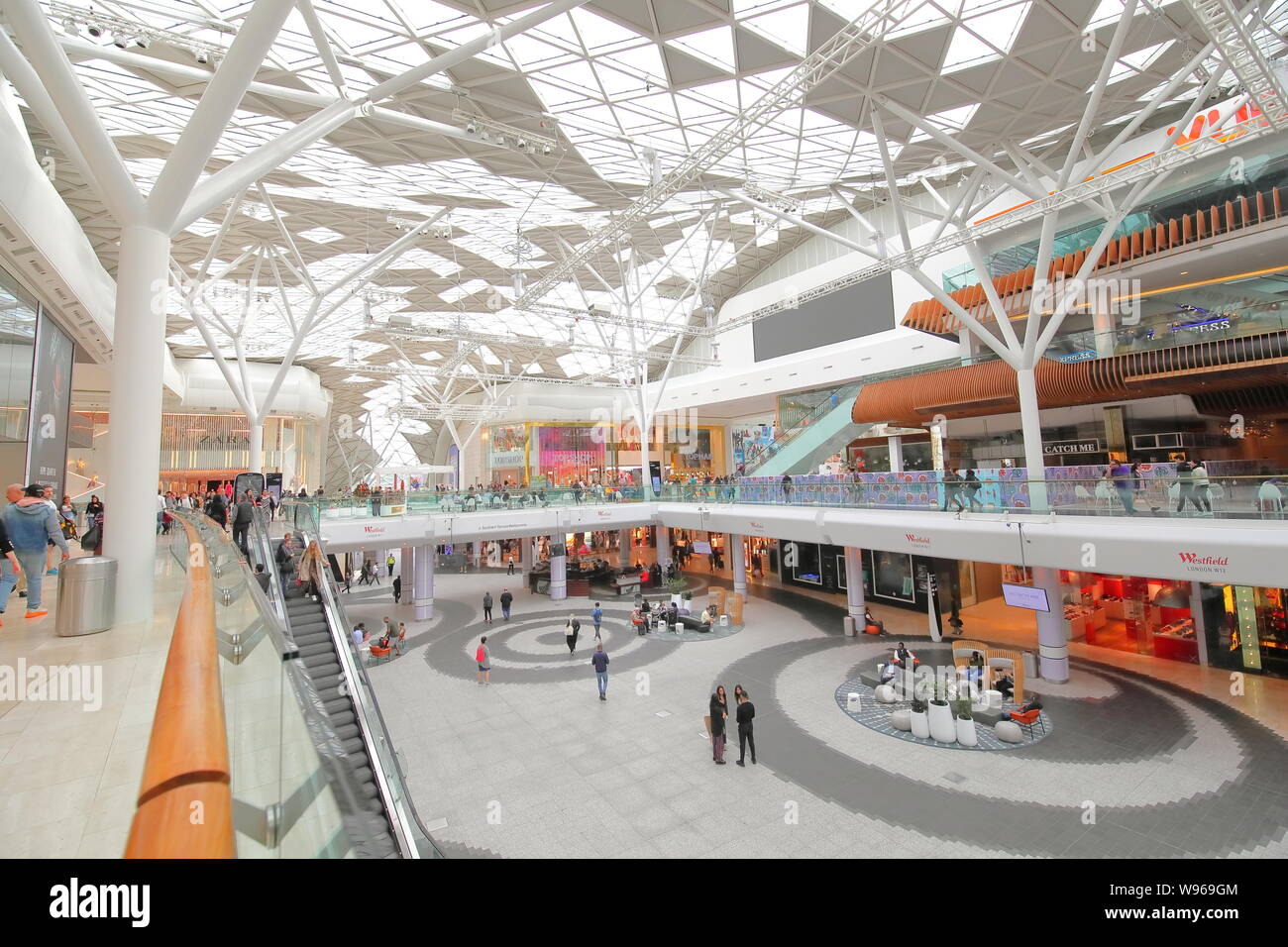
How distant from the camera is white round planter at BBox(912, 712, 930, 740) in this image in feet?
41.5

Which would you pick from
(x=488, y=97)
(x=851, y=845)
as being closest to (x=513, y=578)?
(x=488, y=97)

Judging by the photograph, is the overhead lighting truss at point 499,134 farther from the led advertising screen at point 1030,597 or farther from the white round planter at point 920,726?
the led advertising screen at point 1030,597

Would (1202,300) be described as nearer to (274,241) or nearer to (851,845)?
(851,845)

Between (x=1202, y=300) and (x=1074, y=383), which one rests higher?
(x=1202, y=300)

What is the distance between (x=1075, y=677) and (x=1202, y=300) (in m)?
14.1

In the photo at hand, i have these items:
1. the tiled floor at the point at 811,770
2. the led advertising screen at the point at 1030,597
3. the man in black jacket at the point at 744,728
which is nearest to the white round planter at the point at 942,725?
the tiled floor at the point at 811,770

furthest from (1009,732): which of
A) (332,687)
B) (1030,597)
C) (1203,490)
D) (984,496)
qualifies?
(332,687)

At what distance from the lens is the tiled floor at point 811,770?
912cm

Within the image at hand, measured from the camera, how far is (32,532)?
749 cm

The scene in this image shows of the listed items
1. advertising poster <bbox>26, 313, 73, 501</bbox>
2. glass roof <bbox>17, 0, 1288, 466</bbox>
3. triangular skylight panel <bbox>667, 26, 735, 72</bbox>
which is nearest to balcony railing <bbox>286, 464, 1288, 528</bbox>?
advertising poster <bbox>26, 313, 73, 501</bbox>

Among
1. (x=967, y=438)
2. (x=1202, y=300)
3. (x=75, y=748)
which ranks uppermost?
(x=1202, y=300)

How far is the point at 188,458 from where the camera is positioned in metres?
43.6

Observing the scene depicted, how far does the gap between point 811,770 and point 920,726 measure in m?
3.13

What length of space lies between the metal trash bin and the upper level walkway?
12.5m
